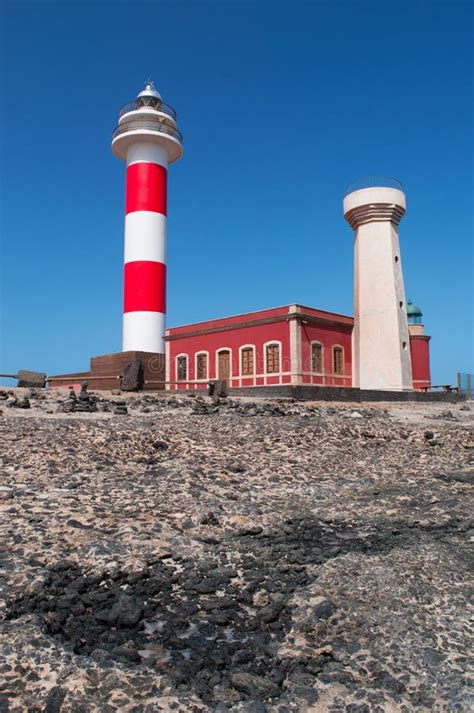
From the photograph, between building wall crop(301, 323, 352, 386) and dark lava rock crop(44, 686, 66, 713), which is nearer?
dark lava rock crop(44, 686, 66, 713)

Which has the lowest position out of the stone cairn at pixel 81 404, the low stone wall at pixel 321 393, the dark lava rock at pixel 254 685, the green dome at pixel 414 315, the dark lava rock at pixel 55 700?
the dark lava rock at pixel 254 685

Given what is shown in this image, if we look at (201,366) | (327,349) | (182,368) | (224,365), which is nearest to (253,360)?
(224,365)

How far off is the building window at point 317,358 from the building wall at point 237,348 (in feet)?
4.07

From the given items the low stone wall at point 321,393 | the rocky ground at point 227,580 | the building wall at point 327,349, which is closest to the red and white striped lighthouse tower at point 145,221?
the building wall at point 327,349

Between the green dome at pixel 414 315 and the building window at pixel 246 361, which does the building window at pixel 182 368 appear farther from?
the green dome at pixel 414 315

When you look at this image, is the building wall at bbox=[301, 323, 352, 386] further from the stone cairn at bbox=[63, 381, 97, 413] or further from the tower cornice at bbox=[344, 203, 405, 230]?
the stone cairn at bbox=[63, 381, 97, 413]

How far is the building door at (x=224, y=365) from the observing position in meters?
25.9

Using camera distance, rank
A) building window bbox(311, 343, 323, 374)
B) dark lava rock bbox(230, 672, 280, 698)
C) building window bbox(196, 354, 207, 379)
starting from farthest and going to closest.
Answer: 1. building window bbox(196, 354, 207, 379)
2. building window bbox(311, 343, 323, 374)
3. dark lava rock bbox(230, 672, 280, 698)

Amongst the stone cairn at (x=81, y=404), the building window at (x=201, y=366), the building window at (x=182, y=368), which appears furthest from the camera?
the building window at (x=182, y=368)

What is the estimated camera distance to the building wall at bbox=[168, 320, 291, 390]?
23156 millimetres

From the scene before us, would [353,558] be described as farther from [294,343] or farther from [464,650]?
[294,343]

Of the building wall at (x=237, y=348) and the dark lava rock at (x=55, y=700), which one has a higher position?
the building wall at (x=237, y=348)

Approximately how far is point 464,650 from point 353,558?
1.23m

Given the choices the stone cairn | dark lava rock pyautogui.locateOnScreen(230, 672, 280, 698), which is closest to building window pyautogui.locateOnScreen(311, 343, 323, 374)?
the stone cairn
